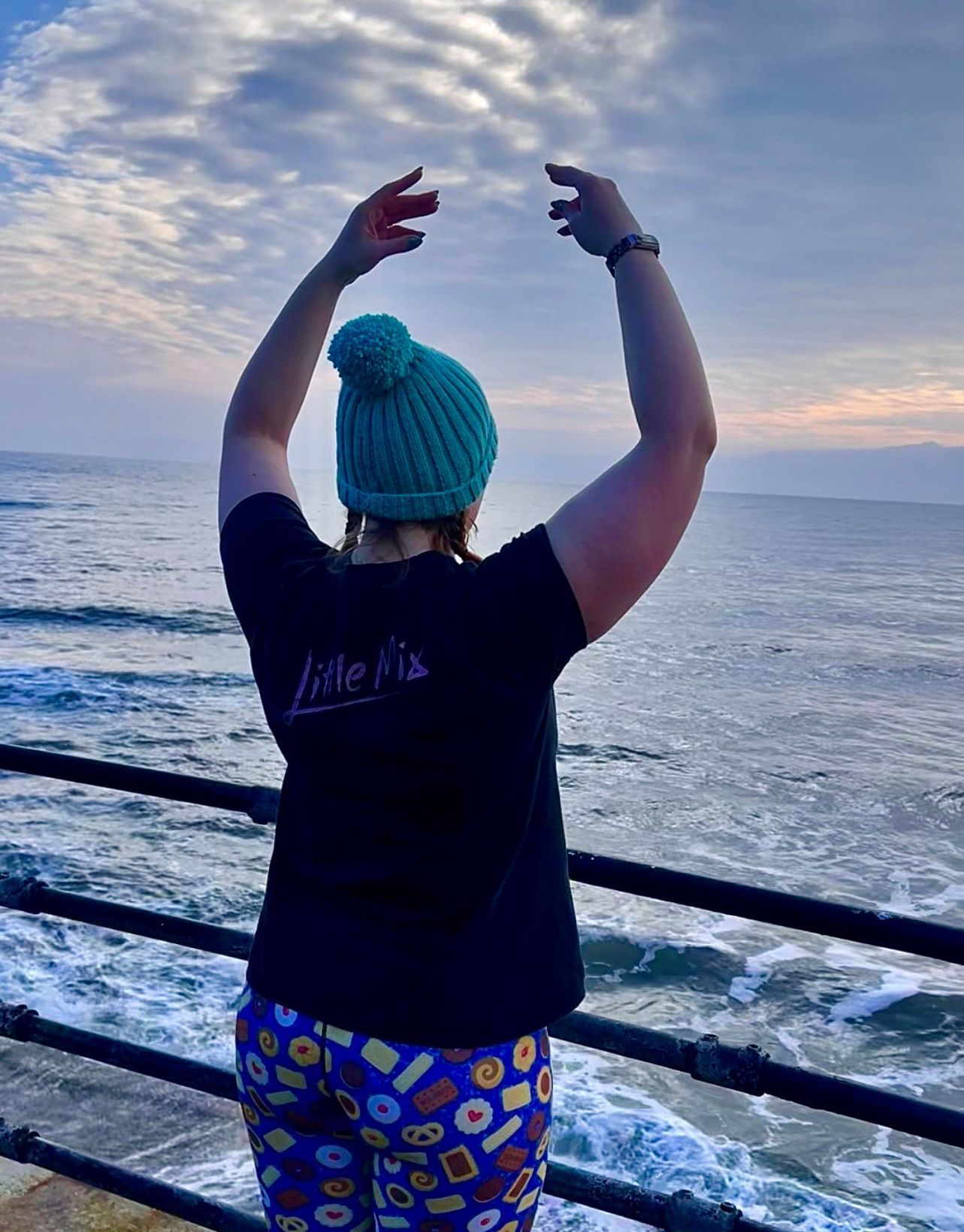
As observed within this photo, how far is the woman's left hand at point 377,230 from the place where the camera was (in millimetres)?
1833

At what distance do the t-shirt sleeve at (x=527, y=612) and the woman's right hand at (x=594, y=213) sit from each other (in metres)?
0.52

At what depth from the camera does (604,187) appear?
161 cm

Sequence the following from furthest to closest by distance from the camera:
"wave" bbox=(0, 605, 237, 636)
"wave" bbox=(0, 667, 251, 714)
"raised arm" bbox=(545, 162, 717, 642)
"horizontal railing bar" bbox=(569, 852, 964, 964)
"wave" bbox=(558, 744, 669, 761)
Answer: "wave" bbox=(0, 605, 237, 636)
"wave" bbox=(0, 667, 251, 714)
"wave" bbox=(558, 744, 669, 761)
"horizontal railing bar" bbox=(569, 852, 964, 964)
"raised arm" bbox=(545, 162, 717, 642)

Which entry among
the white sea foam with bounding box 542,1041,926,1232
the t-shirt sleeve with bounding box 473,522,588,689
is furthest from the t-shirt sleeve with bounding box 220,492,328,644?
the white sea foam with bounding box 542,1041,926,1232

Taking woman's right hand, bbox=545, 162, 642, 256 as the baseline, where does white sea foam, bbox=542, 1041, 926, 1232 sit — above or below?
below

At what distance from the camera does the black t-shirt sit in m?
1.32

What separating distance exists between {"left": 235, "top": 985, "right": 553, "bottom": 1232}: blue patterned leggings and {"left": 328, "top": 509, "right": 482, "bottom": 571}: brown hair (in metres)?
0.64

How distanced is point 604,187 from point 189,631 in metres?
23.7

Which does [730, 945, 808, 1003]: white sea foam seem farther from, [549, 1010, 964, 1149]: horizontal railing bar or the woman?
the woman

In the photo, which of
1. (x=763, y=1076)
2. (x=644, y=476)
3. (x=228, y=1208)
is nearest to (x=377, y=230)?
(x=644, y=476)

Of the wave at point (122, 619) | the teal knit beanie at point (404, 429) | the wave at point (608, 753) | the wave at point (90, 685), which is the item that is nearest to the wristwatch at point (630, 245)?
the teal knit beanie at point (404, 429)

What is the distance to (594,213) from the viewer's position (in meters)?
1.59

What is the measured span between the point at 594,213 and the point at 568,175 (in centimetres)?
11

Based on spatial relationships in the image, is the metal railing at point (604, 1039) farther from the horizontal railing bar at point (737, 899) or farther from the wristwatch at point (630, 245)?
the wristwatch at point (630, 245)
